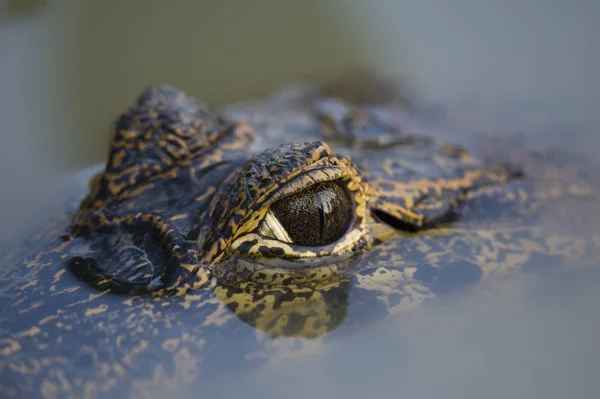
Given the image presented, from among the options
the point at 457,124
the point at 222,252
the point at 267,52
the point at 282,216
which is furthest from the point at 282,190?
the point at 267,52

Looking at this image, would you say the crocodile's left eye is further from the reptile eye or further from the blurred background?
the blurred background

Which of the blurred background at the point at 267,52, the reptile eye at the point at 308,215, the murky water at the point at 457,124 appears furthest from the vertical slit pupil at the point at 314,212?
the blurred background at the point at 267,52

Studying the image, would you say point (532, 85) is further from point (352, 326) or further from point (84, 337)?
point (84, 337)

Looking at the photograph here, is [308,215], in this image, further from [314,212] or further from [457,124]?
[457,124]

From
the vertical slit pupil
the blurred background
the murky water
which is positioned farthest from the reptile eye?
the blurred background

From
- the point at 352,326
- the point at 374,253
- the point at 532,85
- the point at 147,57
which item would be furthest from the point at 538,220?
the point at 147,57

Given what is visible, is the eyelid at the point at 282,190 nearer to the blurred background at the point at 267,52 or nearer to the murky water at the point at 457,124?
the murky water at the point at 457,124
